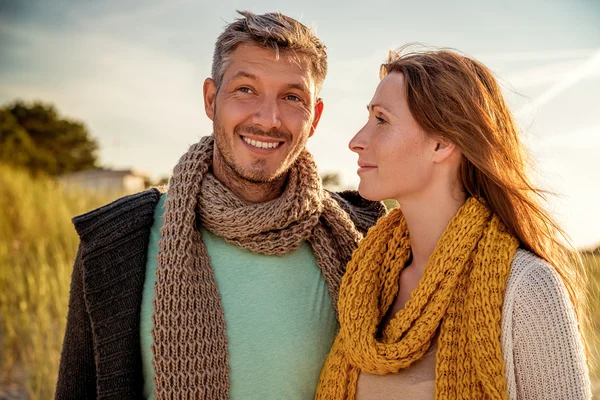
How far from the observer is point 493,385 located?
1.85 m

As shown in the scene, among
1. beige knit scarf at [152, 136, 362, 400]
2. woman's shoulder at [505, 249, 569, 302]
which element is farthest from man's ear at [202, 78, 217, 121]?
woman's shoulder at [505, 249, 569, 302]

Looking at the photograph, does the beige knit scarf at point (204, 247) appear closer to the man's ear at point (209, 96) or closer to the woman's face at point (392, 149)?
the man's ear at point (209, 96)

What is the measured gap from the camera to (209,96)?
109 inches

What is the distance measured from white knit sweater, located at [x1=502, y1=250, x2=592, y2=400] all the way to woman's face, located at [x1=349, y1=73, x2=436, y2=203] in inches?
20.2

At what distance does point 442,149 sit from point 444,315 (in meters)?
0.58

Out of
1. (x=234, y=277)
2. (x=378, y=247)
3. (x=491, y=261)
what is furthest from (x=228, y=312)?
(x=491, y=261)

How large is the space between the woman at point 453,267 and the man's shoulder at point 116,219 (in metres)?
0.86

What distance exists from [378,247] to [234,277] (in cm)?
58

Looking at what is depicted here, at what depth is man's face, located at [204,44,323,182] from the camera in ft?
8.14

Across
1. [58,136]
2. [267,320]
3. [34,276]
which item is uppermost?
[58,136]

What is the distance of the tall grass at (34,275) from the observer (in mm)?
4758

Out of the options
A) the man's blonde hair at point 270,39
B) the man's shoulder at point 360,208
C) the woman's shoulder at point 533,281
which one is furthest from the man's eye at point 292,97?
the woman's shoulder at point 533,281

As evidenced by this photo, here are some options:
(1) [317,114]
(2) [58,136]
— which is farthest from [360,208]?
(2) [58,136]

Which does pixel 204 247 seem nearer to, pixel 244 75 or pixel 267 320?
pixel 267 320
